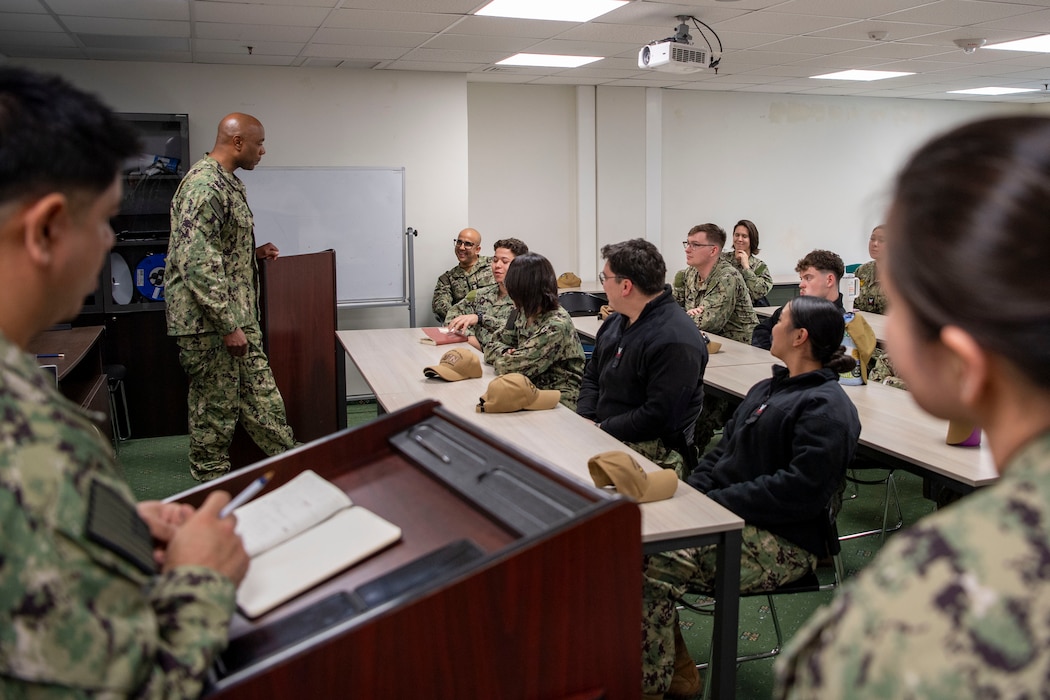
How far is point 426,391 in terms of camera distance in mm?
3543

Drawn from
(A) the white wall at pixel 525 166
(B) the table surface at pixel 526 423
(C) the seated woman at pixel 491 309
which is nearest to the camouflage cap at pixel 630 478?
(B) the table surface at pixel 526 423

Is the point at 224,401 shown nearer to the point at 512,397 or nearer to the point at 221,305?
the point at 221,305

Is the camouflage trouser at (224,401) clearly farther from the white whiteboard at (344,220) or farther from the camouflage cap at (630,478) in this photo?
the camouflage cap at (630,478)

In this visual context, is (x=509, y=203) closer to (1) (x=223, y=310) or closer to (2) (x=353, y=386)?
(2) (x=353, y=386)

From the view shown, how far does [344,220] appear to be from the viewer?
21.4 feet

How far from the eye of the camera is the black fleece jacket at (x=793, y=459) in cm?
234

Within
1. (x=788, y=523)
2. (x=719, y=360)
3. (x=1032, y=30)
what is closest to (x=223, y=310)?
(x=719, y=360)

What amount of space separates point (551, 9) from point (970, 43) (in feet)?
9.93

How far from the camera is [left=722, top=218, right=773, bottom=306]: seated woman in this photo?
6.65 meters

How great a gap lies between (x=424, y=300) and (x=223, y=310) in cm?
287

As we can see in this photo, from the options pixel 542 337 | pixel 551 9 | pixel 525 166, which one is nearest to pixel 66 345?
pixel 542 337

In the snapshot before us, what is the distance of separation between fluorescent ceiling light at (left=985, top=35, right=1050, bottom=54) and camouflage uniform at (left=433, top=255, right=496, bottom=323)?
12.6ft

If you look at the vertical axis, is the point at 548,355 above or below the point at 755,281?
below

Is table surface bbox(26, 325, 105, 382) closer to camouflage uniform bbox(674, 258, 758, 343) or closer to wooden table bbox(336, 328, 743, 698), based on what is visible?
wooden table bbox(336, 328, 743, 698)
